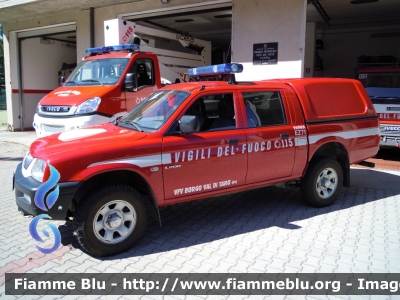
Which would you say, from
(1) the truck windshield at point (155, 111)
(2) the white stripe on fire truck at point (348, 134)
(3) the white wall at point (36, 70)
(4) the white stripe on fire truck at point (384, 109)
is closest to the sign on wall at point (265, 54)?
(4) the white stripe on fire truck at point (384, 109)

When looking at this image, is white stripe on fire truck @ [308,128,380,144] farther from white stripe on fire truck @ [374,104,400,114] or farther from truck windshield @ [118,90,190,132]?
white stripe on fire truck @ [374,104,400,114]

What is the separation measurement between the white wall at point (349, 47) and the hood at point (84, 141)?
13.2m

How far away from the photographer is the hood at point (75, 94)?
7145 millimetres

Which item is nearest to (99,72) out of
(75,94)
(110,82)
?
(110,82)

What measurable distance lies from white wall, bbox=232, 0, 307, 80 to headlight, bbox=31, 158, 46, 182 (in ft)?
22.7

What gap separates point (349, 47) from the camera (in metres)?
16.2

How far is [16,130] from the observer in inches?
607

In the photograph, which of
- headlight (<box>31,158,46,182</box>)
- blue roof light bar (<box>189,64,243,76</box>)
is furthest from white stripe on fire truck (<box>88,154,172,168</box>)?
blue roof light bar (<box>189,64,243,76</box>)

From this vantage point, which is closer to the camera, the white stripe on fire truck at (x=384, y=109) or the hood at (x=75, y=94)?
the hood at (x=75, y=94)

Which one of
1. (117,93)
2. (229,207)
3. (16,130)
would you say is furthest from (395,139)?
(16,130)

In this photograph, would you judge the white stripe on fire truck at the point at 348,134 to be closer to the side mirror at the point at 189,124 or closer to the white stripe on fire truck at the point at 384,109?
the side mirror at the point at 189,124

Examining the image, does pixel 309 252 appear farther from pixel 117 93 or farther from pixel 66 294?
pixel 117 93

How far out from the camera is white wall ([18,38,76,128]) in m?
15.4

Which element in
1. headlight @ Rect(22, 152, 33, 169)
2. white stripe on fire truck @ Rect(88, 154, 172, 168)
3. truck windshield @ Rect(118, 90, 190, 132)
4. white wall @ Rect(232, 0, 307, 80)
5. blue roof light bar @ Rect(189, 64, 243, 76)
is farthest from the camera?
white wall @ Rect(232, 0, 307, 80)
